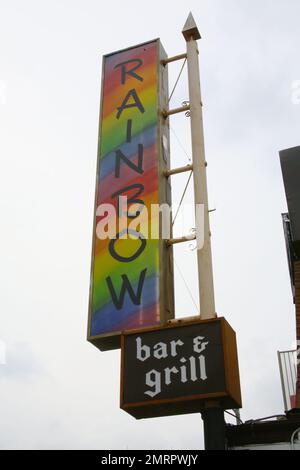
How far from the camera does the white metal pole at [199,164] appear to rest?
10414 millimetres

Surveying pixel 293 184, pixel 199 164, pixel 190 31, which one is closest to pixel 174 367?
pixel 199 164

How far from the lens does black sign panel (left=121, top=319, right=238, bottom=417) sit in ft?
30.1

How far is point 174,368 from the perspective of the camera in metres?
9.41

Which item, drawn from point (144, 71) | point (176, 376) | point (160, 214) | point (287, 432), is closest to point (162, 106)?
point (144, 71)

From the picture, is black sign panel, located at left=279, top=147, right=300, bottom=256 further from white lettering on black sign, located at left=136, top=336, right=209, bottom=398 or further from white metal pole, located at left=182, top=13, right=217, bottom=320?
white lettering on black sign, located at left=136, top=336, right=209, bottom=398

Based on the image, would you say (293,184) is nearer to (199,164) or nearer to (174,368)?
(199,164)

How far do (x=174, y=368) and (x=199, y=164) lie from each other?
4423 millimetres

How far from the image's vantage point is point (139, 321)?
10.6m

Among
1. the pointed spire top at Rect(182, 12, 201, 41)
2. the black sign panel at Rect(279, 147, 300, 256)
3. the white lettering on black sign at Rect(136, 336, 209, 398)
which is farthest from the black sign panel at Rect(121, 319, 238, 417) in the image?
the pointed spire top at Rect(182, 12, 201, 41)

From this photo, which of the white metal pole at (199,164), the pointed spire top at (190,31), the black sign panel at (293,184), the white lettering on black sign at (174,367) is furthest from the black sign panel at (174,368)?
the pointed spire top at (190,31)

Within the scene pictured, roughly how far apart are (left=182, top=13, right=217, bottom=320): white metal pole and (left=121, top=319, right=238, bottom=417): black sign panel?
69cm

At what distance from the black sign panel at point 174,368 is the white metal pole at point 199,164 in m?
0.69

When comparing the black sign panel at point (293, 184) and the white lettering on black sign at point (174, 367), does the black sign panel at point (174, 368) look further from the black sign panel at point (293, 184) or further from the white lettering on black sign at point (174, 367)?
the black sign panel at point (293, 184)
